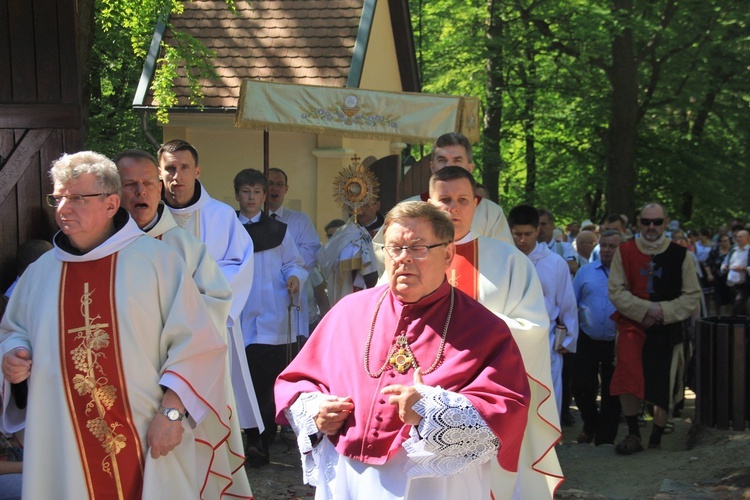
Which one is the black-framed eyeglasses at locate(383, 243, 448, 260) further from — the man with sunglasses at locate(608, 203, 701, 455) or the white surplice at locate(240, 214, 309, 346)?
the man with sunglasses at locate(608, 203, 701, 455)

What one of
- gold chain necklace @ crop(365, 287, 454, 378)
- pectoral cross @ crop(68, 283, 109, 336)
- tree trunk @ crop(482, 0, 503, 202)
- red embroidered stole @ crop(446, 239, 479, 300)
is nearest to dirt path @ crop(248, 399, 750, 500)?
red embroidered stole @ crop(446, 239, 479, 300)

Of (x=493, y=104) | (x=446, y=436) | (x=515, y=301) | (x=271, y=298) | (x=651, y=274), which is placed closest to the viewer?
(x=446, y=436)

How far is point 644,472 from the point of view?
8281 mm

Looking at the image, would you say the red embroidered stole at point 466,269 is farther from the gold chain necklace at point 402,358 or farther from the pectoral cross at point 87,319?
the pectoral cross at point 87,319

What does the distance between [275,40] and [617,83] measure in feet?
Answer: 28.2

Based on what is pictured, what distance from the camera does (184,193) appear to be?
6328 mm

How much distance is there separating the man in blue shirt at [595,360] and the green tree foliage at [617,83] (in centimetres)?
1212

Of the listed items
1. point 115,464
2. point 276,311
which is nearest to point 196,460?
point 115,464

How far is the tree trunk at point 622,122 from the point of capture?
2180cm

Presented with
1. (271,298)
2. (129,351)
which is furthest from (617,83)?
(129,351)

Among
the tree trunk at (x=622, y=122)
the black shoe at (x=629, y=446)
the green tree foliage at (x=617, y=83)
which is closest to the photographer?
the black shoe at (x=629, y=446)

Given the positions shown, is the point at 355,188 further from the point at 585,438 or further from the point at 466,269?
the point at 466,269

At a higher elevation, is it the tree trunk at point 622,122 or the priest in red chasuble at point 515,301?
the tree trunk at point 622,122

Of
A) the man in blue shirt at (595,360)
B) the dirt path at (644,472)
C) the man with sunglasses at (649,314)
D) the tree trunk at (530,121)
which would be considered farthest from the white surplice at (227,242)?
the tree trunk at (530,121)
